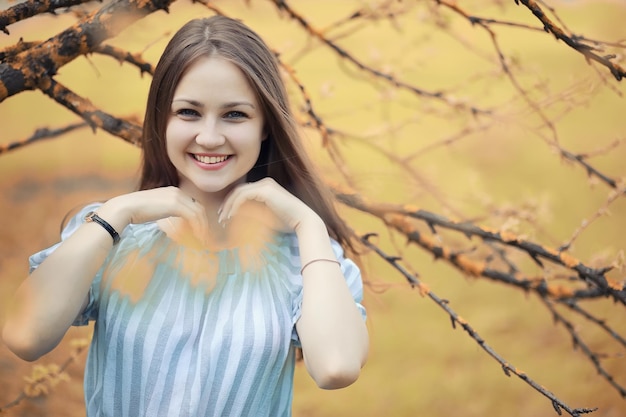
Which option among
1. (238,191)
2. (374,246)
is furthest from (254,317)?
(374,246)

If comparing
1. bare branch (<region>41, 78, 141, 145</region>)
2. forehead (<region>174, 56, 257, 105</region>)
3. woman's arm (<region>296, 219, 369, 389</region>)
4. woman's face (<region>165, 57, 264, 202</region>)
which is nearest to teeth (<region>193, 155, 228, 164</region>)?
woman's face (<region>165, 57, 264, 202</region>)

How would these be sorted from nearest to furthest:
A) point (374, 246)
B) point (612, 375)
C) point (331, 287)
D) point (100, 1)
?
point (331, 287) < point (100, 1) < point (374, 246) < point (612, 375)

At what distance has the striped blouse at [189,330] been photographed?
1.19 meters

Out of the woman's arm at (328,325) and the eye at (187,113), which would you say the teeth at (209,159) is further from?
the woman's arm at (328,325)

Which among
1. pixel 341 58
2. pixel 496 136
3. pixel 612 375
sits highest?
pixel 341 58

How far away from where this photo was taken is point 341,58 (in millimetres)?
1810

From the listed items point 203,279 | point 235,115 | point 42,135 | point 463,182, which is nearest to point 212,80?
point 235,115

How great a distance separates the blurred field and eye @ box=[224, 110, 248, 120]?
59 cm

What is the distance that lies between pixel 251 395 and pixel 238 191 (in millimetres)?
362

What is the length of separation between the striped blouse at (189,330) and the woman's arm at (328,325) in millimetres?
73

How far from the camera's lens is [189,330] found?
3.99 ft

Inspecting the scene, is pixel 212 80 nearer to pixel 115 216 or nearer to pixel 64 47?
pixel 115 216

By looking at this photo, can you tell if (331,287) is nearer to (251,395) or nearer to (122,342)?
(251,395)

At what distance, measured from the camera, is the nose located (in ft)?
3.87
